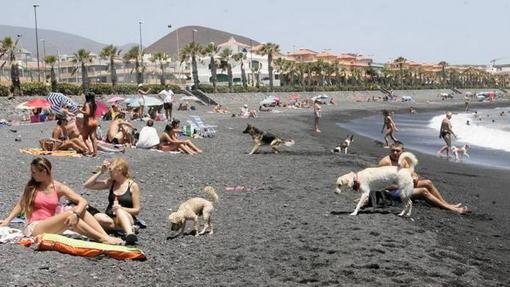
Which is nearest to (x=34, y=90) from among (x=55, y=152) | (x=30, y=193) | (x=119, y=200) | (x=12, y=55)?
(x=12, y=55)

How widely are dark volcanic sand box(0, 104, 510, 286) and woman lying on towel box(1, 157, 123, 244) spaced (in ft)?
1.07

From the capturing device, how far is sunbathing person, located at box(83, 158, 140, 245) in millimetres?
6727

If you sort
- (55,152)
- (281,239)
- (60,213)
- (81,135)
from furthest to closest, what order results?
(81,135) < (55,152) < (281,239) < (60,213)

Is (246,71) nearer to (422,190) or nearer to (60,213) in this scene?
(422,190)

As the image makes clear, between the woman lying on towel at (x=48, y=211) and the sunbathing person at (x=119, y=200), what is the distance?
267mm

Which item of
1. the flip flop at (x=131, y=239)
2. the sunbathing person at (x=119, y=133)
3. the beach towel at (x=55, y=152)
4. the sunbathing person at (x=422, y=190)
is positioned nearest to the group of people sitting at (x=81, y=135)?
the beach towel at (x=55, y=152)

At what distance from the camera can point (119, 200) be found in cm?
708

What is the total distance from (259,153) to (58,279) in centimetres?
1127

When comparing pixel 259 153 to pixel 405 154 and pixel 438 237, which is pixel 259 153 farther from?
pixel 438 237

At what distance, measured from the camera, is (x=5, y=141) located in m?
15.9

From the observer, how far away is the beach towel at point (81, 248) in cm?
596

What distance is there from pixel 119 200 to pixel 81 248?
3.87 feet

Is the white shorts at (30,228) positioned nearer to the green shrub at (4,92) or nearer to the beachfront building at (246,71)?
the green shrub at (4,92)

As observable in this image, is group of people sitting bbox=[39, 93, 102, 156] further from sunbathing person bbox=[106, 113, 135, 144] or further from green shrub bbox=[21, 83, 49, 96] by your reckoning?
green shrub bbox=[21, 83, 49, 96]
